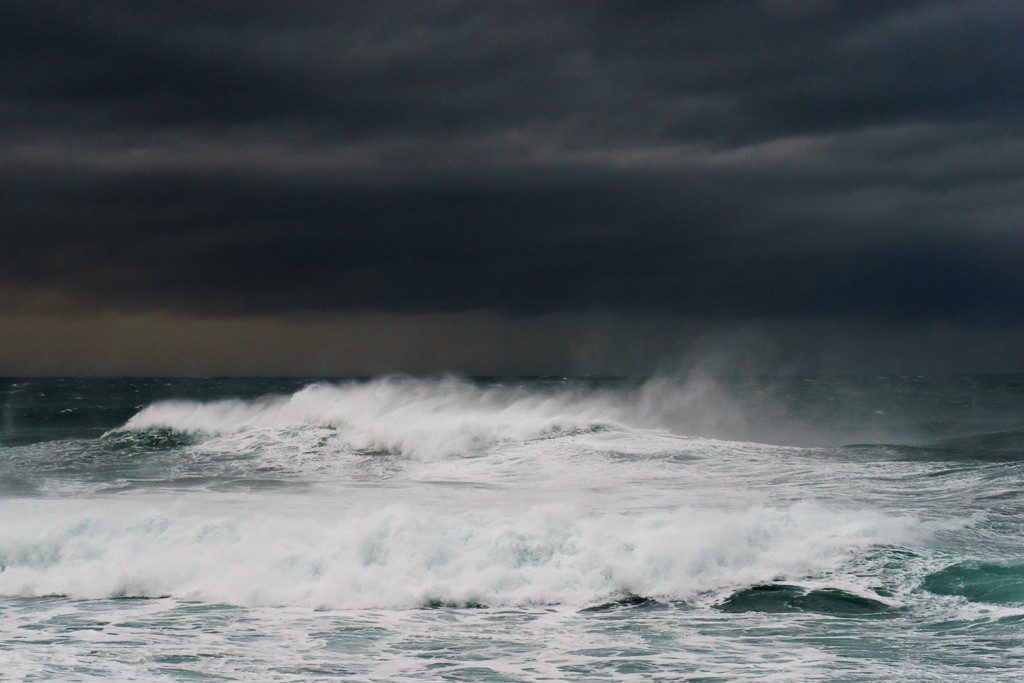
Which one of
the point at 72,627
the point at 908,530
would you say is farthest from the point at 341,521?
the point at 908,530

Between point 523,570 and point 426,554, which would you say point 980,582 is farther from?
point 426,554

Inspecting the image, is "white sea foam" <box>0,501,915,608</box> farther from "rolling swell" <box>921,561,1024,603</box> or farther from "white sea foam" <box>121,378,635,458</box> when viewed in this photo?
"white sea foam" <box>121,378,635,458</box>

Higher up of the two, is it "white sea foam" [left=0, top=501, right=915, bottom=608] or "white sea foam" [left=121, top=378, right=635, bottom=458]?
"white sea foam" [left=121, top=378, right=635, bottom=458]

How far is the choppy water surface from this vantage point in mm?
9578

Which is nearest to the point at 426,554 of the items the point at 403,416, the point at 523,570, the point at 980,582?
the point at 523,570

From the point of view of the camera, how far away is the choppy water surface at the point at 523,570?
958cm

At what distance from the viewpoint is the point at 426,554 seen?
13.0 meters

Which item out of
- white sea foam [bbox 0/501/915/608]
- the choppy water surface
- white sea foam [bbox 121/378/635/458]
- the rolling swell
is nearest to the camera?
the choppy water surface

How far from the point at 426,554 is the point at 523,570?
146 centimetres

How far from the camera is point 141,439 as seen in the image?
101 ft

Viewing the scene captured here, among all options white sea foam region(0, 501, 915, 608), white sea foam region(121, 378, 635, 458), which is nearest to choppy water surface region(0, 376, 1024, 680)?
white sea foam region(0, 501, 915, 608)

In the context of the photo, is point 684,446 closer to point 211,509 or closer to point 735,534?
point 735,534

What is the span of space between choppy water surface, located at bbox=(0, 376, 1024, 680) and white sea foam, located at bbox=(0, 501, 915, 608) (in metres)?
0.04

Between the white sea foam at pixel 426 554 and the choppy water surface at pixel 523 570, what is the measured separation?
4 centimetres
